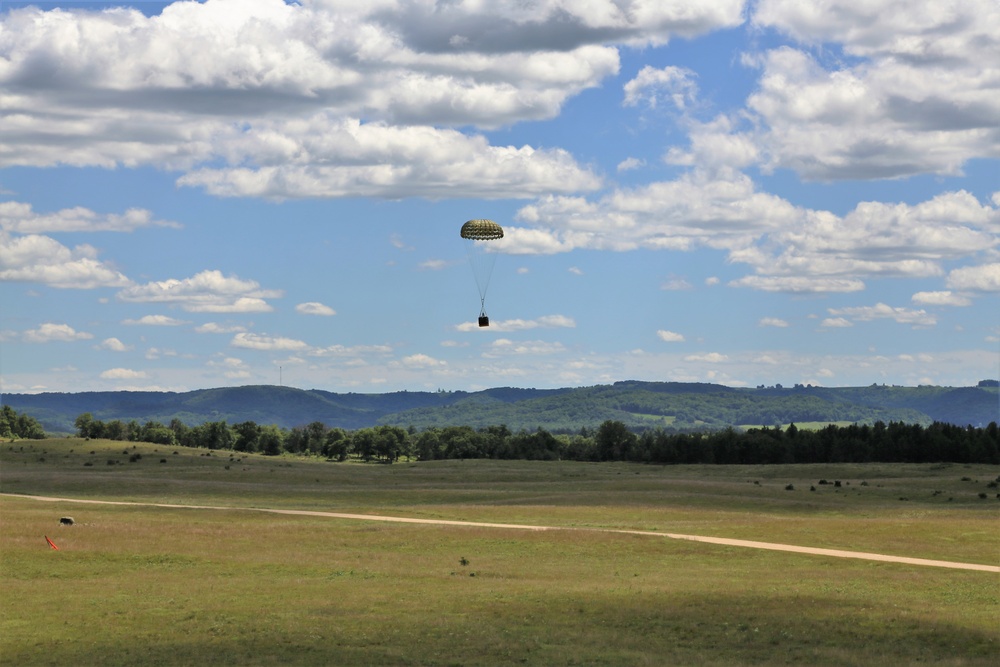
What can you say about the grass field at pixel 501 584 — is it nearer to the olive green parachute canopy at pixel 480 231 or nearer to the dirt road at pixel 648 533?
the dirt road at pixel 648 533

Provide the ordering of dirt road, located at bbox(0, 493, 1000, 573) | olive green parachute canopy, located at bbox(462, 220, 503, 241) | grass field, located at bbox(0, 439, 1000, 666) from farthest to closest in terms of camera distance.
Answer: olive green parachute canopy, located at bbox(462, 220, 503, 241)
dirt road, located at bbox(0, 493, 1000, 573)
grass field, located at bbox(0, 439, 1000, 666)

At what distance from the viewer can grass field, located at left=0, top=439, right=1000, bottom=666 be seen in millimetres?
35812

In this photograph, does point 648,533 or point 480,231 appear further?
point 480,231

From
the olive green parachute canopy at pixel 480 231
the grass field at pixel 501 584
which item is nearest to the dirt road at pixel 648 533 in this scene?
the grass field at pixel 501 584

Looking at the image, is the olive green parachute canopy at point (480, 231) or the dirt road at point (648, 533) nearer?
the dirt road at point (648, 533)

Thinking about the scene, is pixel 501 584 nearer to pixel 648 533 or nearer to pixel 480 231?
pixel 648 533

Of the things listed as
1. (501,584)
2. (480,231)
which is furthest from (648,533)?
(480,231)

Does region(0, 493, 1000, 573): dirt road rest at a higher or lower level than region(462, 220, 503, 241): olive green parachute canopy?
lower

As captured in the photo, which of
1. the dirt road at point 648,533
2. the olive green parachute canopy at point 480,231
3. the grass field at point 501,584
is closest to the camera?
the grass field at point 501,584

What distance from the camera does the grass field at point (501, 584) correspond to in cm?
3581

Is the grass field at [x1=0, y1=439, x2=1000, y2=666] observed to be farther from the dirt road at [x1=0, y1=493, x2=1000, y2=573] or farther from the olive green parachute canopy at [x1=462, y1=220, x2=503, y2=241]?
the olive green parachute canopy at [x1=462, y1=220, x2=503, y2=241]

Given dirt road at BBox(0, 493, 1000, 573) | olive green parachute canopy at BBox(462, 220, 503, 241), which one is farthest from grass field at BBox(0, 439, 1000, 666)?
olive green parachute canopy at BBox(462, 220, 503, 241)

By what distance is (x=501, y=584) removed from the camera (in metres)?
48.6

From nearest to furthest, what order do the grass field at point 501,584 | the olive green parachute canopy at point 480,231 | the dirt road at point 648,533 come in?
the grass field at point 501,584, the dirt road at point 648,533, the olive green parachute canopy at point 480,231
